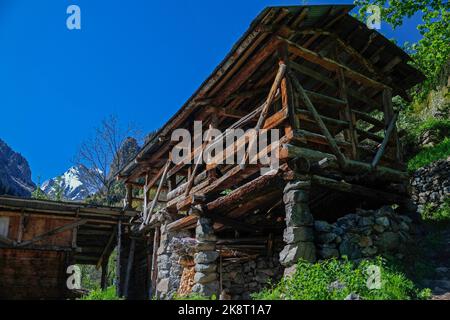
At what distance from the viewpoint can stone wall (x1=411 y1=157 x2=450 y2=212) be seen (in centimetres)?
1212

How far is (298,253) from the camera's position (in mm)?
7082

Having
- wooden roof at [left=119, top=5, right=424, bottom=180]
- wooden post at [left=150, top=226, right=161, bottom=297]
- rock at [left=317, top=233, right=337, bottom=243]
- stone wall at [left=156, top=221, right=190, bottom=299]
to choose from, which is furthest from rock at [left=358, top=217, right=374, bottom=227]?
wooden post at [left=150, top=226, right=161, bottom=297]

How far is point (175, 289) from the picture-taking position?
11.0m

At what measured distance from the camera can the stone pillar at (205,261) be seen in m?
9.59

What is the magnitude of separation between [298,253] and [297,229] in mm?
417

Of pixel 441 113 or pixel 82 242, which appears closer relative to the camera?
pixel 82 242

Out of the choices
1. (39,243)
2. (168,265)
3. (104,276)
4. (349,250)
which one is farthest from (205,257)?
(104,276)

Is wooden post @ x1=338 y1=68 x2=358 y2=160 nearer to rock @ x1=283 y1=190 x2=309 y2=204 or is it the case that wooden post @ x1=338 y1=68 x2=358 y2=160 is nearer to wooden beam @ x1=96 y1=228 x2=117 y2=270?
rock @ x1=283 y1=190 x2=309 y2=204

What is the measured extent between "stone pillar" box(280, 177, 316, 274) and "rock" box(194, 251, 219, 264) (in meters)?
2.93

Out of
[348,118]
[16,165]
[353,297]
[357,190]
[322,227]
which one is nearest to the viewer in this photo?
[353,297]

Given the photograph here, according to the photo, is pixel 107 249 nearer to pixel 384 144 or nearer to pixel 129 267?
pixel 129 267
